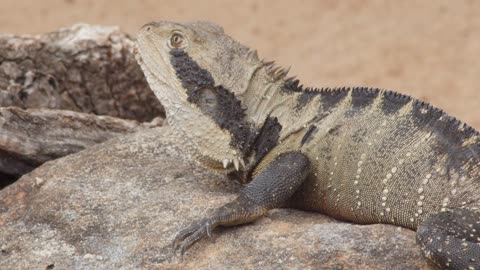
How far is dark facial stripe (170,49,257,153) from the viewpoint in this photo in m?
6.55

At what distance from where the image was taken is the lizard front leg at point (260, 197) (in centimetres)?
583

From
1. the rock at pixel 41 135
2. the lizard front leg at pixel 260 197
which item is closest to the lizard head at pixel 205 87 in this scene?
the lizard front leg at pixel 260 197

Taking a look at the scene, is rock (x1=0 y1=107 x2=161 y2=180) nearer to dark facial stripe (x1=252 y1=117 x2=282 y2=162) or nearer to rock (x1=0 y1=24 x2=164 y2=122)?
rock (x1=0 y1=24 x2=164 y2=122)

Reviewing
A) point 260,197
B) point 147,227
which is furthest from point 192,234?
point 260,197

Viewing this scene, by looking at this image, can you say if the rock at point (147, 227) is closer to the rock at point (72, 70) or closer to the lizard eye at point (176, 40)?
the lizard eye at point (176, 40)

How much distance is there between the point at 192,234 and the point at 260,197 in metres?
0.57

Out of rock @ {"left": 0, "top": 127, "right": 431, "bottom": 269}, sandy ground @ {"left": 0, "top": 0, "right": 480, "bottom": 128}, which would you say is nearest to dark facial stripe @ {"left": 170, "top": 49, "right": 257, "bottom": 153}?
rock @ {"left": 0, "top": 127, "right": 431, "bottom": 269}

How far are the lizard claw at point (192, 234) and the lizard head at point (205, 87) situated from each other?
0.81 meters

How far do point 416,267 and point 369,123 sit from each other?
1.22m

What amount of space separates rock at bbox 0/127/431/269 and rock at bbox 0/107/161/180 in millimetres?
427

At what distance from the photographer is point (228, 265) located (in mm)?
5562

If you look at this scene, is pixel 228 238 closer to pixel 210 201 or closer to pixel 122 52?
pixel 210 201

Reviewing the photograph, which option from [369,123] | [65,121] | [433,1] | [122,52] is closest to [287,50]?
[433,1]

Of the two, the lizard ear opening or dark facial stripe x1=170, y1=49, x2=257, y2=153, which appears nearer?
dark facial stripe x1=170, y1=49, x2=257, y2=153
